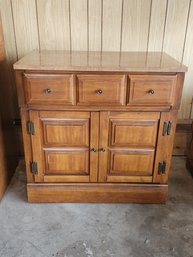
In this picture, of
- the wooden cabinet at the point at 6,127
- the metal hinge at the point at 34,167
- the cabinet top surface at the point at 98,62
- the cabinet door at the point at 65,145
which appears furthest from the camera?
the wooden cabinet at the point at 6,127

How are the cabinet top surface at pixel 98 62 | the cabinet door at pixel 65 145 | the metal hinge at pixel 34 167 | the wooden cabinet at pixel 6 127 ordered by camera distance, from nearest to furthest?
the cabinet top surface at pixel 98 62, the cabinet door at pixel 65 145, the metal hinge at pixel 34 167, the wooden cabinet at pixel 6 127

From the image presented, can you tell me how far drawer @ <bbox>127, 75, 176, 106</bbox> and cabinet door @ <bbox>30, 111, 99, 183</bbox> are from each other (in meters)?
0.25

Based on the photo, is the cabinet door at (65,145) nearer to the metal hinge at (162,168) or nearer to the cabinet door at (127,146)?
the cabinet door at (127,146)

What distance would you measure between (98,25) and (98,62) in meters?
0.50

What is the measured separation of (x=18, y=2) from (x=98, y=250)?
1.65 metres

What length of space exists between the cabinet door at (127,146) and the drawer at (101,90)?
0.09m

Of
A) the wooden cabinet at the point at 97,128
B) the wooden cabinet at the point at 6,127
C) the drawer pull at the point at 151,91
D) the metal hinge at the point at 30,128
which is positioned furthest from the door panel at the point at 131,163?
the wooden cabinet at the point at 6,127

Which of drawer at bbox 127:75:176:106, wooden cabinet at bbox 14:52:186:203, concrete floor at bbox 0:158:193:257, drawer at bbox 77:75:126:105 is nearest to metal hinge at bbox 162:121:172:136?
wooden cabinet at bbox 14:52:186:203

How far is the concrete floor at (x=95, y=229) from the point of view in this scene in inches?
54.2

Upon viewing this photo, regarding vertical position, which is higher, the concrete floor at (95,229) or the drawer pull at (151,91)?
the drawer pull at (151,91)

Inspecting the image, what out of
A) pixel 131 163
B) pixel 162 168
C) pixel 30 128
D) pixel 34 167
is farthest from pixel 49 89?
A: pixel 162 168

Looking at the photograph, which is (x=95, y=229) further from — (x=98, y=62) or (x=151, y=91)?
(x=98, y=62)

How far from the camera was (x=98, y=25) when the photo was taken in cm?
180

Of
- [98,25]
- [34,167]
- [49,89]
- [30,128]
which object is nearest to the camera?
[49,89]
